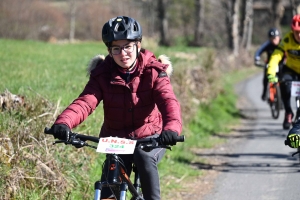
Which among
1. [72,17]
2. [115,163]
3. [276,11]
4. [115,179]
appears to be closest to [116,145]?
[115,163]

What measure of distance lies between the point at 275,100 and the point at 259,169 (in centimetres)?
496

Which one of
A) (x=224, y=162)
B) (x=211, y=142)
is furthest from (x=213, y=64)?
(x=224, y=162)

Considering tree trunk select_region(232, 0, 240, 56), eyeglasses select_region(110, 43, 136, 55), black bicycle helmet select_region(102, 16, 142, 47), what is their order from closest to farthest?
Result: black bicycle helmet select_region(102, 16, 142, 47) < eyeglasses select_region(110, 43, 136, 55) < tree trunk select_region(232, 0, 240, 56)

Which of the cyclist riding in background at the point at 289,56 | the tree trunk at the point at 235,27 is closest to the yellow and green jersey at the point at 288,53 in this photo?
the cyclist riding in background at the point at 289,56

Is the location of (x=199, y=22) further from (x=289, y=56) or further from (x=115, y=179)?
(x=115, y=179)

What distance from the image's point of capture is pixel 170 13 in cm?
5472

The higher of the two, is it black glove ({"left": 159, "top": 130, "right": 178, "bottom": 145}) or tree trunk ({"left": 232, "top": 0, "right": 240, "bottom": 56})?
tree trunk ({"left": 232, "top": 0, "right": 240, "bottom": 56})

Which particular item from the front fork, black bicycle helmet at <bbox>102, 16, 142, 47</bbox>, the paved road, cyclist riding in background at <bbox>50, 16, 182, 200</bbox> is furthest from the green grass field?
black bicycle helmet at <bbox>102, 16, 142, 47</bbox>

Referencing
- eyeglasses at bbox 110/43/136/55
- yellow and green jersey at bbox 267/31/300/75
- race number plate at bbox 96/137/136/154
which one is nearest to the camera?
race number plate at bbox 96/137/136/154

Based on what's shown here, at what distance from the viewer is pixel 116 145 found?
4633 mm

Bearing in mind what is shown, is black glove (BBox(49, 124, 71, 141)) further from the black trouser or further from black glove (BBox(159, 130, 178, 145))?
the black trouser

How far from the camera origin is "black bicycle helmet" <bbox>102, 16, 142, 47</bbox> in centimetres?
499

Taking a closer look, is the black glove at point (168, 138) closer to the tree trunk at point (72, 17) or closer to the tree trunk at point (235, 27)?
the tree trunk at point (235, 27)

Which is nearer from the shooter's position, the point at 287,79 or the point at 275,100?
the point at 287,79
